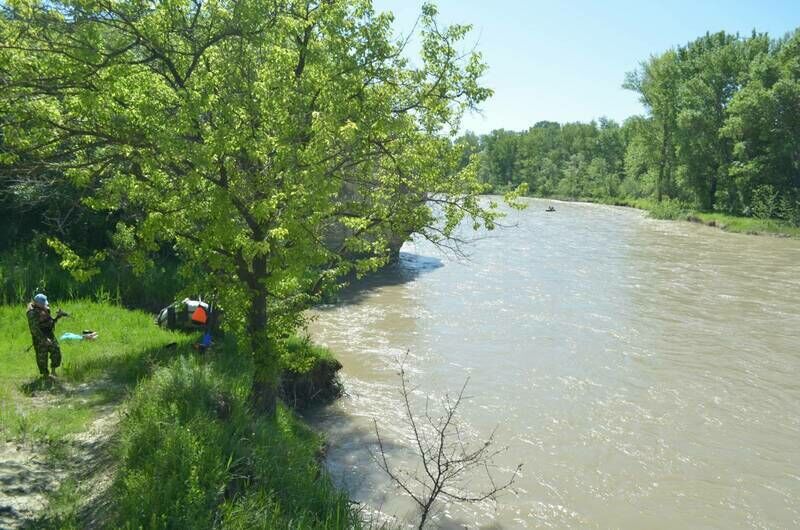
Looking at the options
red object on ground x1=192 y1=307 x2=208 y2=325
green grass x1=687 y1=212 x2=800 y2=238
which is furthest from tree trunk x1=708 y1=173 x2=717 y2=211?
red object on ground x1=192 y1=307 x2=208 y2=325

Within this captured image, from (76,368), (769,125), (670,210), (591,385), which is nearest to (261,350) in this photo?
(76,368)

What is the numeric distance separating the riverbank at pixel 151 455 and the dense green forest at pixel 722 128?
160 ft

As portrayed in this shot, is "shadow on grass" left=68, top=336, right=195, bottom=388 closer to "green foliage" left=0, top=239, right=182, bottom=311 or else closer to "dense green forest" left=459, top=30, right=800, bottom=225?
"green foliage" left=0, top=239, right=182, bottom=311

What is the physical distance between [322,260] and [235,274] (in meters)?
1.52

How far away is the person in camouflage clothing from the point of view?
29.4 ft

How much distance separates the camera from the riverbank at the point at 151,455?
208 inches

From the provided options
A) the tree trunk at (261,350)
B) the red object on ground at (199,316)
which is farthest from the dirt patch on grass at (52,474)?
the red object on ground at (199,316)

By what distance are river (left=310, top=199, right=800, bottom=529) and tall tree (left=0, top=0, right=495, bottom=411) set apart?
4.03 meters

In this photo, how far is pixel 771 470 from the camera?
33.1 feet

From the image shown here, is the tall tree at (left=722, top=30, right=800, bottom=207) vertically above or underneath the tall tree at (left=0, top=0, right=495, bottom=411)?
above

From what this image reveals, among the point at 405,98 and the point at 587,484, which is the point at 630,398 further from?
the point at 405,98

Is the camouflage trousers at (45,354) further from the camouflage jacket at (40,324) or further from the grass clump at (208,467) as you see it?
the grass clump at (208,467)

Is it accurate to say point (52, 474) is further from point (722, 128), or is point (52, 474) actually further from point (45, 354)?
point (722, 128)

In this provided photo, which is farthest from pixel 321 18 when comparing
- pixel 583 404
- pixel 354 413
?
pixel 583 404
